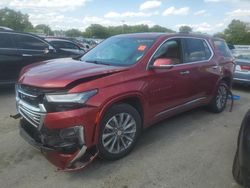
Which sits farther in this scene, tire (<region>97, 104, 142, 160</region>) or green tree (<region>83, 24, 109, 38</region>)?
green tree (<region>83, 24, 109, 38</region>)

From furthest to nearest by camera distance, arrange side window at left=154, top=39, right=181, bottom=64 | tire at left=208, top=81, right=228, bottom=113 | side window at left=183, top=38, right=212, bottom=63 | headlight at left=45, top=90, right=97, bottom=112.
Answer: tire at left=208, top=81, right=228, bottom=113 < side window at left=183, top=38, right=212, bottom=63 < side window at left=154, top=39, right=181, bottom=64 < headlight at left=45, top=90, right=97, bottom=112

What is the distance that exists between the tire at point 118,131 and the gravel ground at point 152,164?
161 millimetres

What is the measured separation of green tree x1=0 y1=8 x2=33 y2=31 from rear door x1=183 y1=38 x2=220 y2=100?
91598 mm

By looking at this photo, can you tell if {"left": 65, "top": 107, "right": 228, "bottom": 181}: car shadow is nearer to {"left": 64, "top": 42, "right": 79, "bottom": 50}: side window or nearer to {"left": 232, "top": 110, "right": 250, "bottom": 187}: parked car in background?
{"left": 232, "top": 110, "right": 250, "bottom": 187}: parked car in background

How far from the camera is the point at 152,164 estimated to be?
3783 millimetres

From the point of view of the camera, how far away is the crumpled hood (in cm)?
329

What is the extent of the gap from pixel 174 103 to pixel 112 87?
5.15ft

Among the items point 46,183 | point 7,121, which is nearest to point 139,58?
point 46,183

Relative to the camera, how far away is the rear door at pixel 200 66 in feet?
16.6

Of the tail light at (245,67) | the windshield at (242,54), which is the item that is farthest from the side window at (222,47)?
the windshield at (242,54)

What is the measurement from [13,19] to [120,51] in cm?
9970

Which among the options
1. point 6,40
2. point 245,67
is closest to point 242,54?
point 245,67

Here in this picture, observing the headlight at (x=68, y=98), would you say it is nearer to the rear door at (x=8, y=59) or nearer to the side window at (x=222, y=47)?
the side window at (x=222, y=47)

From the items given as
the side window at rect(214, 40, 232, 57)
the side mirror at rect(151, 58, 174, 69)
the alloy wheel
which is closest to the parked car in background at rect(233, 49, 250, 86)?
the side window at rect(214, 40, 232, 57)
